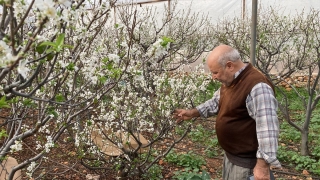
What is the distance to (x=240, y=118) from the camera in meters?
2.82

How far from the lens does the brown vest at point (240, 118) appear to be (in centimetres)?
271

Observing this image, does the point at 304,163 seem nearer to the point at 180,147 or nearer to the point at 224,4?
the point at 180,147

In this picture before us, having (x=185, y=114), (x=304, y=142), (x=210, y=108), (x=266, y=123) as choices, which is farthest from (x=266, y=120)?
(x=304, y=142)

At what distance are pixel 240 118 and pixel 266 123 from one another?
32cm

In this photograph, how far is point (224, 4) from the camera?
42.1 feet

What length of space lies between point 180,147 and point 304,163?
1.99 metres

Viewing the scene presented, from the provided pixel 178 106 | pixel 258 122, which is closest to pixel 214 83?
pixel 178 106

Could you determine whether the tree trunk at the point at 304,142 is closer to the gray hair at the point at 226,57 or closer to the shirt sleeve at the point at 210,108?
the shirt sleeve at the point at 210,108

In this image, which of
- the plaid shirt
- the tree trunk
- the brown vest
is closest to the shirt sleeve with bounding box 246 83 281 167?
the plaid shirt

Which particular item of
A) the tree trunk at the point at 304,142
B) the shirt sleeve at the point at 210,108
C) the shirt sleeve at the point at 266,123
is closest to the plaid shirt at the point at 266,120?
the shirt sleeve at the point at 266,123

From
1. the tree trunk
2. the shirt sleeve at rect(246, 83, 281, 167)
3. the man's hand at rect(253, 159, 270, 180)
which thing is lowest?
the tree trunk

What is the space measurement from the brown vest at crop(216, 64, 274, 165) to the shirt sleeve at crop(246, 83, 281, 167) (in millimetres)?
101

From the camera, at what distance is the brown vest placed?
271 cm

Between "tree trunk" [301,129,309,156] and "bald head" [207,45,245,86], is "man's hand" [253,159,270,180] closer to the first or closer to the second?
"bald head" [207,45,245,86]
